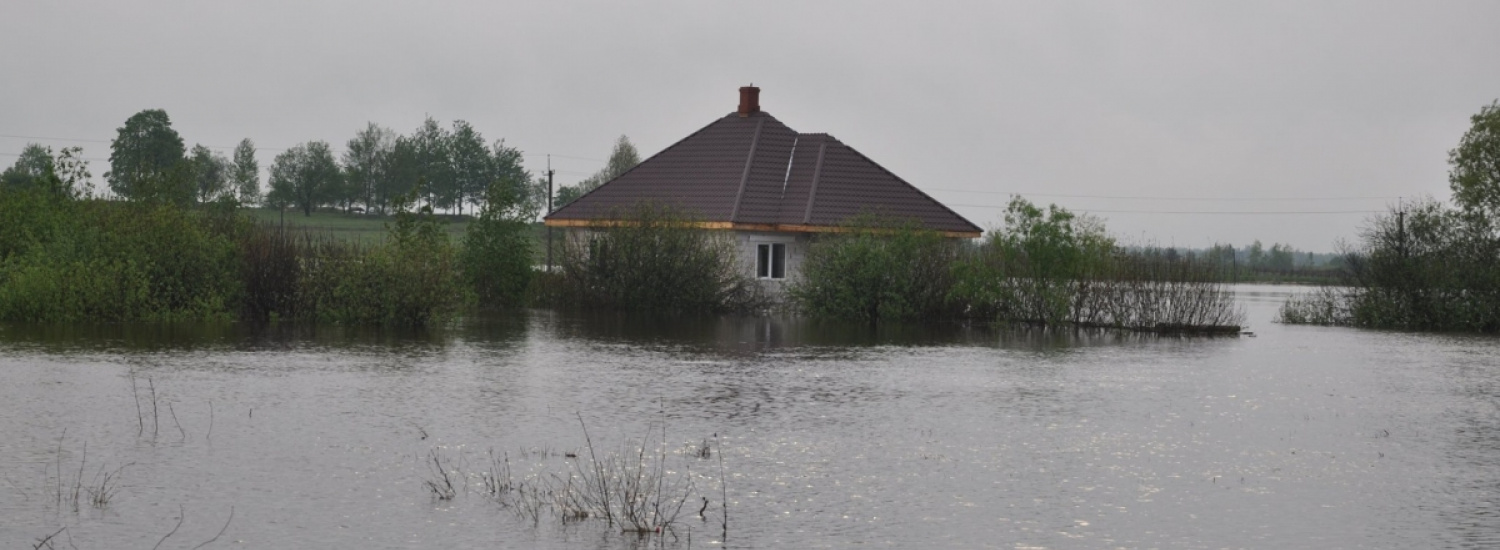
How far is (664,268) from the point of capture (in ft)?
135

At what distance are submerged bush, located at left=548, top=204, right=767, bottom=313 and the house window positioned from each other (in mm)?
2050

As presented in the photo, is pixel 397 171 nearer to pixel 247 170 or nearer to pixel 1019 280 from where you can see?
pixel 247 170

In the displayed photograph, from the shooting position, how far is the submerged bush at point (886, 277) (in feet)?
125

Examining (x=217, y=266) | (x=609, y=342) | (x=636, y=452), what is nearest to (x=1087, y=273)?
(x=609, y=342)

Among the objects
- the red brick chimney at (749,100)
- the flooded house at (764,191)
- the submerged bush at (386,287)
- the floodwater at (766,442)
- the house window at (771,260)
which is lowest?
the floodwater at (766,442)

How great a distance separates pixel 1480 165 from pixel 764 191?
118ft

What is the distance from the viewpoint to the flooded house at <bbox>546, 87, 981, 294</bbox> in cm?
4428

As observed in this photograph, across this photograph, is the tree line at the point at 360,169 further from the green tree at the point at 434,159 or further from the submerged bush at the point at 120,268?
the submerged bush at the point at 120,268

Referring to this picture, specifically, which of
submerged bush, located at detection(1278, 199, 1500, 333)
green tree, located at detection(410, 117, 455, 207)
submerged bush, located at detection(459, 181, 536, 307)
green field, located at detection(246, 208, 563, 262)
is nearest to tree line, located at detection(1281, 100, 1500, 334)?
submerged bush, located at detection(1278, 199, 1500, 333)

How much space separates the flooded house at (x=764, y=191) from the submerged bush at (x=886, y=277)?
10.9 feet

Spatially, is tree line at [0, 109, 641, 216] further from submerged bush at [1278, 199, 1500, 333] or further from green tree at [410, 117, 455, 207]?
submerged bush at [1278, 199, 1500, 333]

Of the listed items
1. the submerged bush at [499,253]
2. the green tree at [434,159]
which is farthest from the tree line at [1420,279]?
the green tree at [434,159]

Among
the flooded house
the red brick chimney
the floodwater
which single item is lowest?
the floodwater

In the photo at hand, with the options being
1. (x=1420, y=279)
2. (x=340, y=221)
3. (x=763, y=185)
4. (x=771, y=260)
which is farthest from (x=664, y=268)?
(x=340, y=221)
